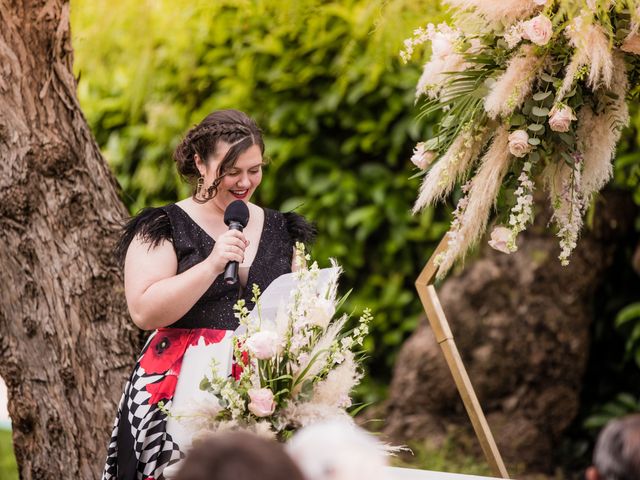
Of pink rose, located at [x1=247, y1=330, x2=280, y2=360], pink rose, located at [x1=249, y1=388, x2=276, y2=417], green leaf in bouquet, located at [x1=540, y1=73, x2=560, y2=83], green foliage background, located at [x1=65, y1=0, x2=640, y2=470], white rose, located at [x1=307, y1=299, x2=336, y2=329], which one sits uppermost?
green foliage background, located at [x1=65, y1=0, x2=640, y2=470]

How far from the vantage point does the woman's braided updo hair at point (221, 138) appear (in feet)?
9.52

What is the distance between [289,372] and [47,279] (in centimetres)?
160

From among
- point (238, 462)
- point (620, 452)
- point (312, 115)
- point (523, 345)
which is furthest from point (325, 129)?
point (238, 462)

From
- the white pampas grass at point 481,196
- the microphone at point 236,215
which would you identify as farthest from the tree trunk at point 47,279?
the white pampas grass at point 481,196

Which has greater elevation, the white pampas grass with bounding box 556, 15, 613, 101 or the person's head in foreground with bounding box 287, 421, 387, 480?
the white pampas grass with bounding box 556, 15, 613, 101

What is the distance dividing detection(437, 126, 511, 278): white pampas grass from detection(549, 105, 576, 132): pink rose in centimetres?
20

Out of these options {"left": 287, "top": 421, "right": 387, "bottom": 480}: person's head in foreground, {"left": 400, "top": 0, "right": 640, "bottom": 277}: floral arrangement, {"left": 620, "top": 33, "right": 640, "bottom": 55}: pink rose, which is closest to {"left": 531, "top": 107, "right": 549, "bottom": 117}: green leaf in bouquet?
{"left": 400, "top": 0, "right": 640, "bottom": 277}: floral arrangement

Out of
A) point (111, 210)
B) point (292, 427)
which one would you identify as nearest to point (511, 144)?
point (292, 427)

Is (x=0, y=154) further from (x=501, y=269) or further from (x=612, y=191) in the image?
(x=612, y=191)

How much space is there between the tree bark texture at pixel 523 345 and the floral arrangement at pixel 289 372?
379 cm

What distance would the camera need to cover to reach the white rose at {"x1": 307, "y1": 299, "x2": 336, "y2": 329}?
2623 mm

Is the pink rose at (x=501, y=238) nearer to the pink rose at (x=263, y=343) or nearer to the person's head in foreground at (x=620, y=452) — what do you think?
the pink rose at (x=263, y=343)

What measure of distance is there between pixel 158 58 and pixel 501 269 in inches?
117

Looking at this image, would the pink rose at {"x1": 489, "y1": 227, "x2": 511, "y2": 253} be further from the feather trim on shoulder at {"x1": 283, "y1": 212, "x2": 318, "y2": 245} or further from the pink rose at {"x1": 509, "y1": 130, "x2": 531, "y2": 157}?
the feather trim on shoulder at {"x1": 283, "y1": 212, "x2": 318, "y2": 245}
